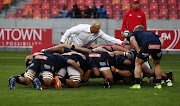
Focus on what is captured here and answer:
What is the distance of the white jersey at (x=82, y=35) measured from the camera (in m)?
10.3

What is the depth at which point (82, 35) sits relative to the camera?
1040 centimetres

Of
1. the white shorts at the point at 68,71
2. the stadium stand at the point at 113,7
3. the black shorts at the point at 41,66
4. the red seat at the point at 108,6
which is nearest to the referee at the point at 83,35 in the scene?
the white shorts at the point at 68,71

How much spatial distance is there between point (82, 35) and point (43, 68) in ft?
9.96

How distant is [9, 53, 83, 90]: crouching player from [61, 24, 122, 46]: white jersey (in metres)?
2.51

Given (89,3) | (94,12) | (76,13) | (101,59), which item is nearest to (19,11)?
(76,13)

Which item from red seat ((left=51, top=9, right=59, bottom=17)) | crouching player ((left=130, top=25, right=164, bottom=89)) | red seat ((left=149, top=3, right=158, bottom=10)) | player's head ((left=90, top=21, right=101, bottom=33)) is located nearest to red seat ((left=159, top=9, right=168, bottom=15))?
red seat ((left=149, top=3, right=158, bottom=10))

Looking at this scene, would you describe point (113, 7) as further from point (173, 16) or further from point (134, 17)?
point (134, 17)

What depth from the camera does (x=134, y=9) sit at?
1084 cm

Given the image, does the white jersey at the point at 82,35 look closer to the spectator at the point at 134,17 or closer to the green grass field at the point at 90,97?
the spectator at the point at 134,17

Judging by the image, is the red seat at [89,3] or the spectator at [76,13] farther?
the red seat at [89,3]

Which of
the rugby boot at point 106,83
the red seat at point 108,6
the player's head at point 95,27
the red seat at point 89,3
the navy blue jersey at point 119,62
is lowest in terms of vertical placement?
the rugby boot at point 106,83

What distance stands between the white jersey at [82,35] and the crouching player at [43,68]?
98.7 inches

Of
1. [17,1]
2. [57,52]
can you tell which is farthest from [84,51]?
[17,1]

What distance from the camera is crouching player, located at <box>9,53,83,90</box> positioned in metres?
7.46
